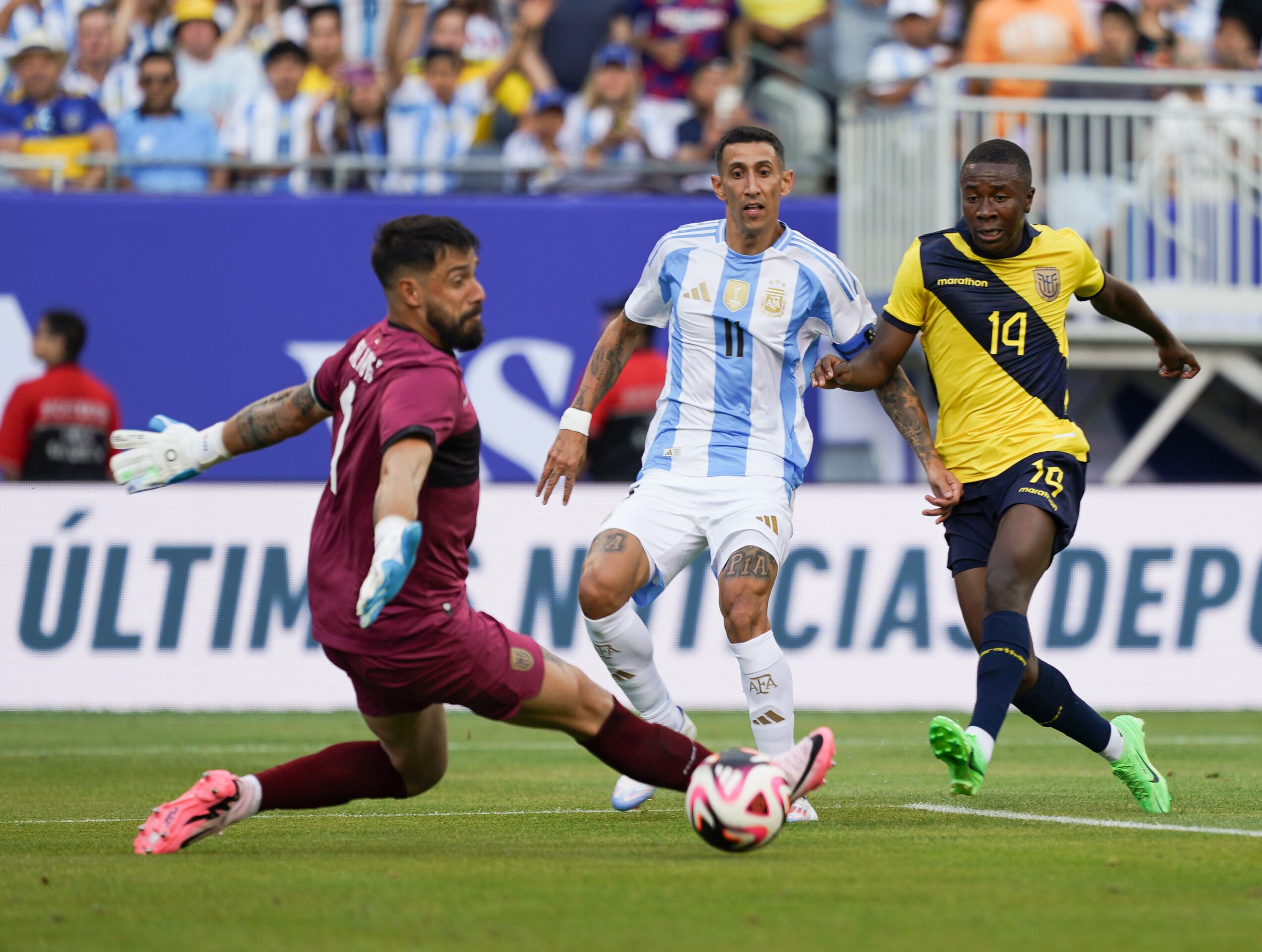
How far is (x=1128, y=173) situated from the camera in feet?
48.0

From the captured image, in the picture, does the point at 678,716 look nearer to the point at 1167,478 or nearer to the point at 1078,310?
the point at 1078,310

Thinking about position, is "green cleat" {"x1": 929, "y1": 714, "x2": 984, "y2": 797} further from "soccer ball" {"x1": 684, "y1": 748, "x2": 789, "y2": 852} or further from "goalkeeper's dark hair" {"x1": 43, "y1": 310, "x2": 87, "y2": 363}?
"goalkeeper's dark hair" {"x1": 43, "y1": 310, "x2": 87, "y2": 363}

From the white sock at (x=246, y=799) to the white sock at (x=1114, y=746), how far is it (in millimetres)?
3096

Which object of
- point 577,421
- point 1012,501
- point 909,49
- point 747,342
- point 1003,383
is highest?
point 909,49

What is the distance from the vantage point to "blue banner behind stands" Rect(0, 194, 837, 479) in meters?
14.7

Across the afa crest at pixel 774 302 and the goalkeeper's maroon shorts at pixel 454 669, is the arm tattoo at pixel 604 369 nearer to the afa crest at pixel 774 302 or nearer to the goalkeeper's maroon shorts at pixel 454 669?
the afa crest at pixel 774 302

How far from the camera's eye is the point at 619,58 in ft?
51.2

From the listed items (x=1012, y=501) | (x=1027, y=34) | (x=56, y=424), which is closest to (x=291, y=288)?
(x=56, y=424)

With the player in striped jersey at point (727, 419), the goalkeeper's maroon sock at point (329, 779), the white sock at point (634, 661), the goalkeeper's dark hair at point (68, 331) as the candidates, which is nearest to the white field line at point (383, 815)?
the player in striped jersey at point (727, 419)

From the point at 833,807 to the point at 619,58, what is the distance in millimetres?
9738

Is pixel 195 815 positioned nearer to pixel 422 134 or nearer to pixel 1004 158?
pixel 1004 158

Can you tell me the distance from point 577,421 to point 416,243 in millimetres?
1941

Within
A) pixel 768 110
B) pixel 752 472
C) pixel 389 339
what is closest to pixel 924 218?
pixel 768 110

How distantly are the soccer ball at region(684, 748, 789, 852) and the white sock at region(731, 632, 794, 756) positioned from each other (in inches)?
48.8
